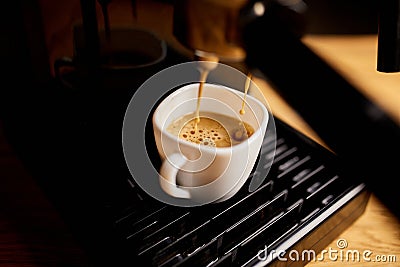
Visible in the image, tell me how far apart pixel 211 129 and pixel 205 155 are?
60 mm

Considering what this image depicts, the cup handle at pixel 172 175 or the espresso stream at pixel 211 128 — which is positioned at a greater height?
the espresso stream at pixel 211 128

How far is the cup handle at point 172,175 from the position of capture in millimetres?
403

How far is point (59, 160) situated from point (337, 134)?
Answer: 28cm

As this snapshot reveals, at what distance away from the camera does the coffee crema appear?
1.42 feet

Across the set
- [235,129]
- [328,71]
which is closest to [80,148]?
[235,129]

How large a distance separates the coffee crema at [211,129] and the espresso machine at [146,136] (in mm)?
37

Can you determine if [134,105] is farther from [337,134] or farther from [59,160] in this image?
[337,134]

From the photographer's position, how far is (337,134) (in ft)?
1.82

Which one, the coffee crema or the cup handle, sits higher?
the coffee crema

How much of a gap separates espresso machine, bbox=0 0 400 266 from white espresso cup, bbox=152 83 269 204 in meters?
0.02

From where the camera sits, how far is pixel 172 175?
1.33ft

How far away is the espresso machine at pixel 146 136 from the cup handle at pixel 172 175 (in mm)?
15

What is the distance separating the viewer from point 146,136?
472 millimetres

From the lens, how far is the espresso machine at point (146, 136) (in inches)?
15.1
